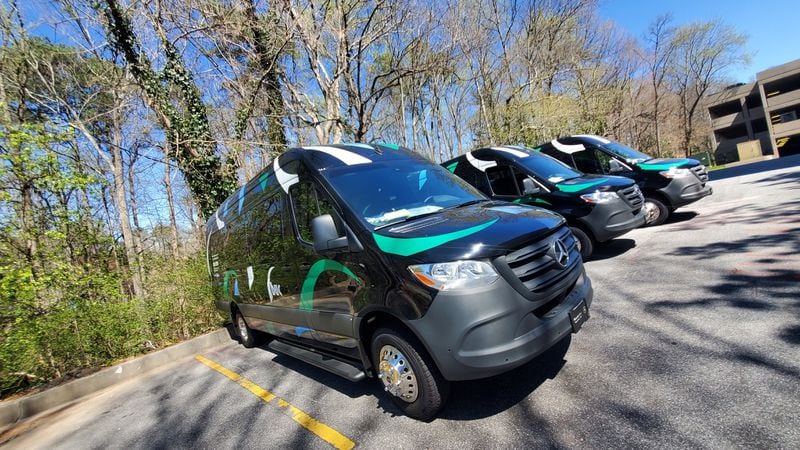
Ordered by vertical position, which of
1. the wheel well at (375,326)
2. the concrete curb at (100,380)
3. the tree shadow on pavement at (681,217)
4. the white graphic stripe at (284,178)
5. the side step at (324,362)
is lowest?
the concrete curb at (100,380)

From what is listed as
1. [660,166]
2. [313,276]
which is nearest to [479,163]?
[660,166]

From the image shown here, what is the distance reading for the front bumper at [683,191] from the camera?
7.50 m

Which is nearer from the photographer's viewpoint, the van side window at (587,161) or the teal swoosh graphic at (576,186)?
the teal swoosh graphic at (576,186)

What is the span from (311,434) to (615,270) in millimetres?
4770

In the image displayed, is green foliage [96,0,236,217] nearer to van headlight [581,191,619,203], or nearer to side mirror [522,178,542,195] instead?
side mirror [522,178,542,195]

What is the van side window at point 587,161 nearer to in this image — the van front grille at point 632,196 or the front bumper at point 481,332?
the van front grille at point 632,196

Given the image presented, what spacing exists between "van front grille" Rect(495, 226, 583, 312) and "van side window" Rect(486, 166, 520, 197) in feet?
13.0

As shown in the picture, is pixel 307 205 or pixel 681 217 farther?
pixel 681 217

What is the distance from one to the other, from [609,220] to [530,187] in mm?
1315

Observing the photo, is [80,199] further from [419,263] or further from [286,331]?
[419,263]

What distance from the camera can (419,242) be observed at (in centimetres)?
273

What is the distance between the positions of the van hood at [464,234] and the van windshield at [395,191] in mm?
205

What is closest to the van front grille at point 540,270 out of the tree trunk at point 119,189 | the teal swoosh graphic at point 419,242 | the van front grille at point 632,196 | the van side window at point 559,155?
the teal swoosh graphic at point 419,242

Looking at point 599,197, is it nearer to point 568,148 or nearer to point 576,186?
point 576,186
